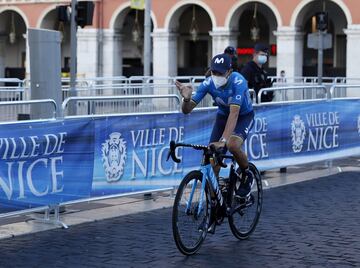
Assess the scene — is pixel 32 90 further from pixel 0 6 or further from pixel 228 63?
pixel 0 6

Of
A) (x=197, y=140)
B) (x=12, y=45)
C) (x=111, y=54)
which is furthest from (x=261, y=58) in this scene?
(x=12, y=45)

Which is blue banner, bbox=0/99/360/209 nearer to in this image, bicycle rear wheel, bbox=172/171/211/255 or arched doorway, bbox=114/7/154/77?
bicycle rear wheel, bbox=172/171/211/255

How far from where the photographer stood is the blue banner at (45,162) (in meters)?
8.78

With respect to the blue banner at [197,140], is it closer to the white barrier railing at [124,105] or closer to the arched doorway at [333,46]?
the white barrier railing at [124,105]

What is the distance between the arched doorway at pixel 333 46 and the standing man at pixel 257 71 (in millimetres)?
31191

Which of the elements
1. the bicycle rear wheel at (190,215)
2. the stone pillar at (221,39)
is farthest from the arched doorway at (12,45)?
the bicycle rear wheel at (190,215)

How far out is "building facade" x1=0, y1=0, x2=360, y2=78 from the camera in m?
43.1

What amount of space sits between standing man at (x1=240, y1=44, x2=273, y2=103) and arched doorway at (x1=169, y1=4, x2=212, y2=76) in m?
35.0

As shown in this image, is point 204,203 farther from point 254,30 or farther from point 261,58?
point 254,30

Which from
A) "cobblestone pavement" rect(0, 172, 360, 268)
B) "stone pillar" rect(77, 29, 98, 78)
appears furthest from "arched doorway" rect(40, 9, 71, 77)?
"cobblestone pavement" rect(0, 172, 360, 268)

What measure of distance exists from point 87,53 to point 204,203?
41.0 metres

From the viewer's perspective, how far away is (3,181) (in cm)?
870

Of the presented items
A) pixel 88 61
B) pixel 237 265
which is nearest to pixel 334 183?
pixel 237 265

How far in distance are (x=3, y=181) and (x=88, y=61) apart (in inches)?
1567
